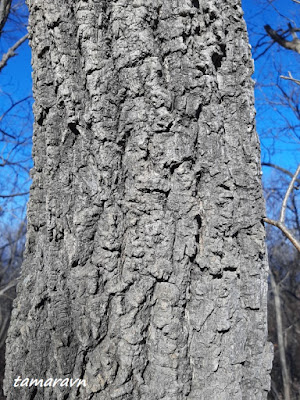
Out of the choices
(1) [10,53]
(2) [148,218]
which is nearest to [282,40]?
(1) [10,53]

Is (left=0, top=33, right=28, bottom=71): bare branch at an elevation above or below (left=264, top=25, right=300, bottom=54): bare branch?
below

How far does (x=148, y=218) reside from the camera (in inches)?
39.4

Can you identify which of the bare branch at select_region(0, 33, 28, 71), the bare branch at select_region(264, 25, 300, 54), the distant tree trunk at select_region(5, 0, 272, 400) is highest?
the bare branch at select_region(264, 25, 300, 54)

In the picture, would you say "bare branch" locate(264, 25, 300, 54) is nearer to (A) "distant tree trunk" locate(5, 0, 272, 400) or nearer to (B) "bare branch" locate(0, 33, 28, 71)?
(B) "bare branch" locate(0, 33, 28, 71)

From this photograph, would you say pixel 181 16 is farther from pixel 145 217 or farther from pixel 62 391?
pixel 62 391

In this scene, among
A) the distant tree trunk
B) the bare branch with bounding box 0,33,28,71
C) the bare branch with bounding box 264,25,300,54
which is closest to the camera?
the distant tree trunk

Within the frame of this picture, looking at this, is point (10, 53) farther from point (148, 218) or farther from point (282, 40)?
point (148, 218)

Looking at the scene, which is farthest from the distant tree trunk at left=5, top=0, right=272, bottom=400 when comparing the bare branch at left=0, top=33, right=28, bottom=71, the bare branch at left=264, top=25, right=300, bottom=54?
the bare branch at left=264, top=25, right=300, bottom=54

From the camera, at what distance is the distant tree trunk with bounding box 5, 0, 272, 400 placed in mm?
988

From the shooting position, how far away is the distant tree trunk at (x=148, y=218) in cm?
99

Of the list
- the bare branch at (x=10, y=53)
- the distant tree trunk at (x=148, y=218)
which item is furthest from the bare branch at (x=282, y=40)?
the distant tree trunk at (x=148, y=218)

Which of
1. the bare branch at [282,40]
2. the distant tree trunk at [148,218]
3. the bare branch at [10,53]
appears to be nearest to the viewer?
the distant tree trunk at [148,218]

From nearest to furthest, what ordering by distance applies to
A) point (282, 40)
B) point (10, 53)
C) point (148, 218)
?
1. point (148, 218)
2. point (10, 53)
3. point (282, 40)

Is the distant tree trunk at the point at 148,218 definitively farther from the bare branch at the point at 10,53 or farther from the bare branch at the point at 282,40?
the bare branch at the point at 282,40
